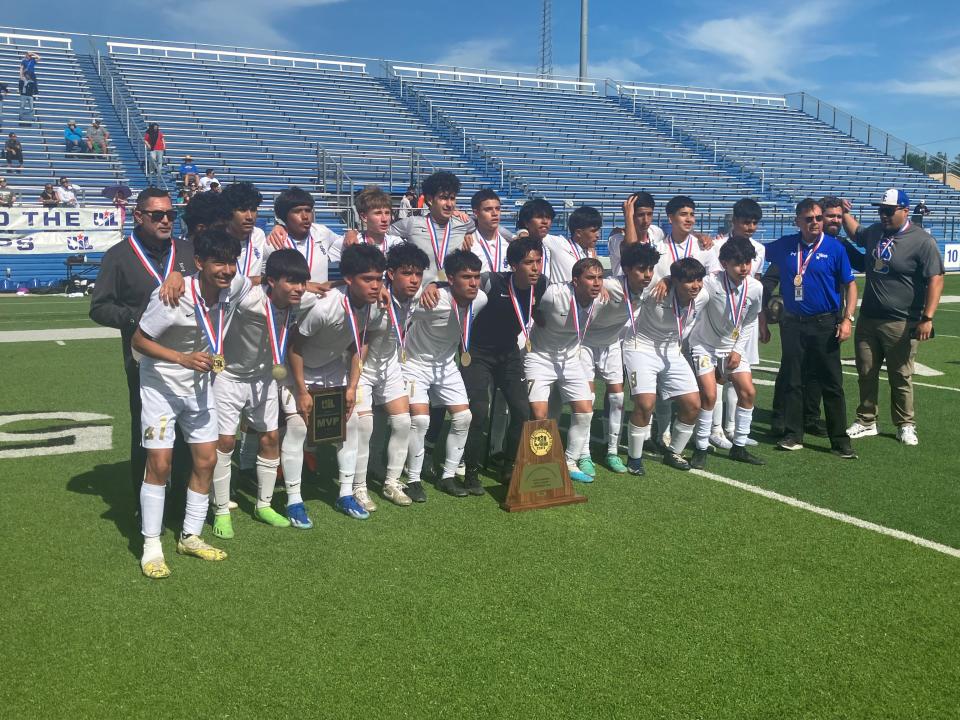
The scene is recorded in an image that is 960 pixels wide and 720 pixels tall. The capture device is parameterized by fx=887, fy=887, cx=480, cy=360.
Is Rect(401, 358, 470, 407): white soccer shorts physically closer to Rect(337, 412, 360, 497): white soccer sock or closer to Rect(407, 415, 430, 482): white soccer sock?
Rect(407, 415, 430, 482): white soccer sock

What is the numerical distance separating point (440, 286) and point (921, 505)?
355 centimetres

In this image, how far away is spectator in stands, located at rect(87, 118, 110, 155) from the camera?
25781 mm

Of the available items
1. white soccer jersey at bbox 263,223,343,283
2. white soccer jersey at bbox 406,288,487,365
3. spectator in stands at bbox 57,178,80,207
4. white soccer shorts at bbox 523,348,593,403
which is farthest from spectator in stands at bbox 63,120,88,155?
white soccer shorts at bbox 523,348,593,403

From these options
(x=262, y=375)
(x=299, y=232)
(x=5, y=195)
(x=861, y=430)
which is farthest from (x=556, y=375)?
(x=5, y=195)

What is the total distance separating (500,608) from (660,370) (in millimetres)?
3218

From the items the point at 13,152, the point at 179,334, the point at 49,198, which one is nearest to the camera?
the point at 179,334

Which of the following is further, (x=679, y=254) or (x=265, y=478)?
(x=679, y=254)

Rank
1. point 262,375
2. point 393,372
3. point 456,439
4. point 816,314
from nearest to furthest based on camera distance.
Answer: point 262,375 → point 393,372 → point 456,439 → point 816,314

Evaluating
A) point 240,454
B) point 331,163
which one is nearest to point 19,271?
point 331,163

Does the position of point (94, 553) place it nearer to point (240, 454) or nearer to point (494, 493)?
point (240, 454)

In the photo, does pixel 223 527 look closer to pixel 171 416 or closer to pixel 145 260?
pixel 171 416

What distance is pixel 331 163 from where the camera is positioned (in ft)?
93.5

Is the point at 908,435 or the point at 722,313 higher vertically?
the point at 722,313

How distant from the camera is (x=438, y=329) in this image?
620cm
